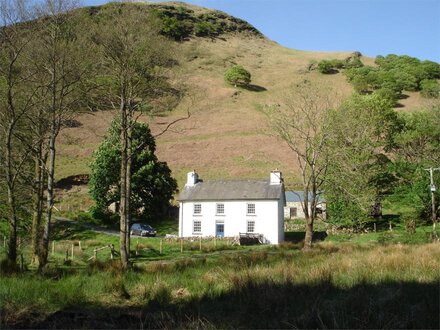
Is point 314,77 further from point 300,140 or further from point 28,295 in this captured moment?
point 28,295

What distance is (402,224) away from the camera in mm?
43938

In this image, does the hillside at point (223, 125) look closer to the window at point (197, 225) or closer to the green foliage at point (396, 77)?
the green foliage at point (396, 77)

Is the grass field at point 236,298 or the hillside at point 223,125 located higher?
the hillside at point 223,125

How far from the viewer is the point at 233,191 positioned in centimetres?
4616

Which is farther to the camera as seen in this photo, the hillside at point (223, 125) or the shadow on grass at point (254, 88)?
the shadow on grass at point (254, 88)

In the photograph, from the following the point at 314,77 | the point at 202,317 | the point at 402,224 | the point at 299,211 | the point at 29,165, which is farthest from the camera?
the point at 314,77

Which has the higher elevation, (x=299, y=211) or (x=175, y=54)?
(x=175, y=54)

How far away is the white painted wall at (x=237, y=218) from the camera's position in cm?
4366

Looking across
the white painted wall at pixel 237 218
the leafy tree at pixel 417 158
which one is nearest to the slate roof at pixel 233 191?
the white painted wall at pixel 237 218

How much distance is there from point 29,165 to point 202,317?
20.2 m

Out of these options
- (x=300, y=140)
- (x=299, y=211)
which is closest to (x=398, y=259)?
(x=300, y=140)

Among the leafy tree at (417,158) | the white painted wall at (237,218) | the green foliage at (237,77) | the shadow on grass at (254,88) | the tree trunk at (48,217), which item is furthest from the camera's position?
the shadow on grass at (254,88)

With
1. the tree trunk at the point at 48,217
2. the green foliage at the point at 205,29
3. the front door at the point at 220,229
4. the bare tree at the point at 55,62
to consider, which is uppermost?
the green foliage at the point at 205,29

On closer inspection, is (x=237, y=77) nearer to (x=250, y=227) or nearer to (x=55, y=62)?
(x=250, y=227)
